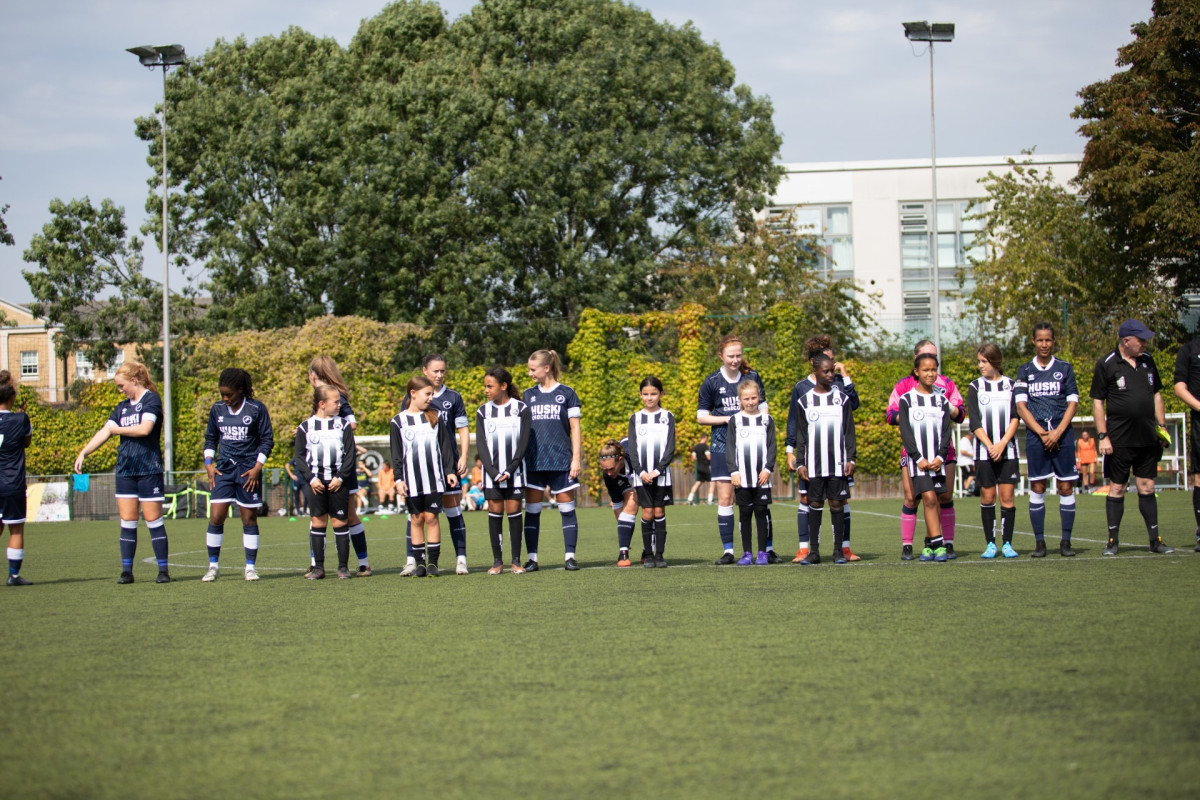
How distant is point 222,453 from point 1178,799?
824 centimetres

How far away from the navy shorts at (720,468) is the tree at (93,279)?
111 ft

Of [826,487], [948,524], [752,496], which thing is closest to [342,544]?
[752,496]

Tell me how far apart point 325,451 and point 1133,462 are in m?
6.96

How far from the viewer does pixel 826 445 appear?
390 inches

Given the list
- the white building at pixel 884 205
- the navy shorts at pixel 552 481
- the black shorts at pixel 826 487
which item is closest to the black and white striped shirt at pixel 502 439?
the navy shorts at pixel 552 481

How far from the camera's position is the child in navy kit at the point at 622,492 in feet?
34.4

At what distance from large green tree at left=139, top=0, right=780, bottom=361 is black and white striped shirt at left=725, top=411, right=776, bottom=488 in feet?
88.7

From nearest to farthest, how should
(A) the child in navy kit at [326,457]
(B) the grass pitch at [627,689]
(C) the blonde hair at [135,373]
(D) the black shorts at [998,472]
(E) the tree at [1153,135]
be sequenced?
(B) the grass pitch at [627,689]
(A) the child in navy kit at [326,457]
(C) the blonde hair at [135,373]
(D) the black shorts at [998,472]
(E) the tree at [1153,135]

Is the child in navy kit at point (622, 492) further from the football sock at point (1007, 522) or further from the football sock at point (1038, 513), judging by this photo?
the football sock at point (1038, 513)

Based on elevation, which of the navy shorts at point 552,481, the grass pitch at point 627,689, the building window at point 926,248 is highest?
the building window at point 926,248

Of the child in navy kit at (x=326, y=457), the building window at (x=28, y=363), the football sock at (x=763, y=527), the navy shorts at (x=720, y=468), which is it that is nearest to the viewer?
the child in navy kit at (x=326, y=457)

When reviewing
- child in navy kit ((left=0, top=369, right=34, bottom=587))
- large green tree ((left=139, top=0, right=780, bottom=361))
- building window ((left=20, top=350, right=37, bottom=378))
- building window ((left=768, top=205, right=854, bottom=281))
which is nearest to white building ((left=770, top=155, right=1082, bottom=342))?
building window ((left=768, top=205, right=854, bottom=281))

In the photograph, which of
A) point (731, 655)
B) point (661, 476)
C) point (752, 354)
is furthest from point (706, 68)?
point (731, 655)

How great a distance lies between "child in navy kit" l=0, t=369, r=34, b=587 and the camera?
991 centimetres
